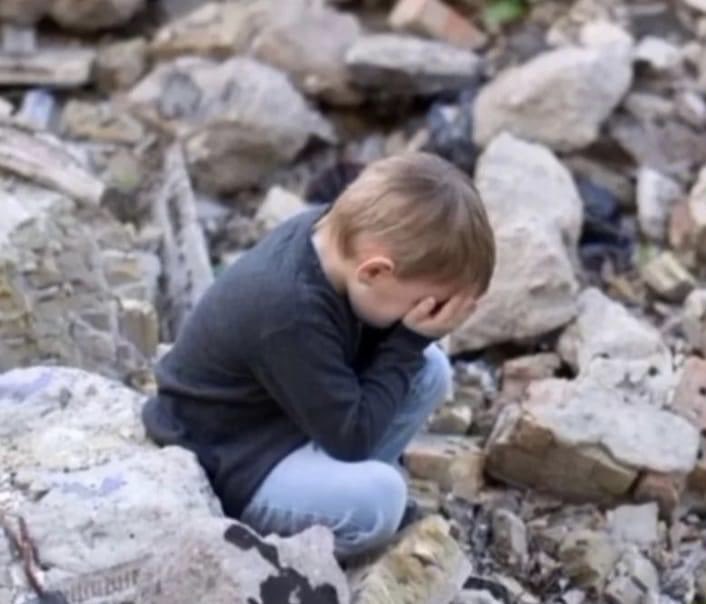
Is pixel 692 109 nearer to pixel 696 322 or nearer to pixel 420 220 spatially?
pixel 696 322

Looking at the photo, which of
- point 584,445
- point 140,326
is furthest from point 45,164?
point 584,445

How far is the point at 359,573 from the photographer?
2.77 m

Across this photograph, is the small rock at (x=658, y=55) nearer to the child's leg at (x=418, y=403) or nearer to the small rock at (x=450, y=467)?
the small rock at (x=450, y=467)

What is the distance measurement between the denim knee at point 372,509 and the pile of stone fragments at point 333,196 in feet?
0.15

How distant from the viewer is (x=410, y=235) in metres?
2.54

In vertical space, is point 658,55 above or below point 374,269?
below

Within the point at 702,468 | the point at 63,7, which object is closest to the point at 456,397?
the point at 702,468

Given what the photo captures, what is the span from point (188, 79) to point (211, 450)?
7.66 ft

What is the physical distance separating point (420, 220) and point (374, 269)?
110 mm

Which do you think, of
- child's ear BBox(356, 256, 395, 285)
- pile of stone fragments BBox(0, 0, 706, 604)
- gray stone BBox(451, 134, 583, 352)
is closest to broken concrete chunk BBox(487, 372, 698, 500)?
pile of stone fragments BBox(0, 0, 706, 604)

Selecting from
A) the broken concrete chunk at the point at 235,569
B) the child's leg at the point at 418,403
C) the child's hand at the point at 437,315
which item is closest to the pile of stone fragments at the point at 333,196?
the broken concrete chunk at the point at 235,569

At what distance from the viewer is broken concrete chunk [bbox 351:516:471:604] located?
8.87 feet

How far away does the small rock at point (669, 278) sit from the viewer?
4.14 meters

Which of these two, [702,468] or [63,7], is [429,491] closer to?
[702,468]
